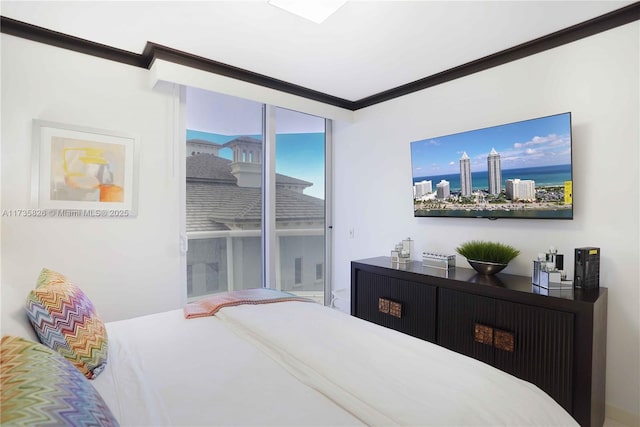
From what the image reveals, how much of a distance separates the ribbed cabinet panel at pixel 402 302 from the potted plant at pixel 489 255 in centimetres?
39

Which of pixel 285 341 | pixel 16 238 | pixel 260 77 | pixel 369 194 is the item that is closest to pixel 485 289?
pixel 285 341

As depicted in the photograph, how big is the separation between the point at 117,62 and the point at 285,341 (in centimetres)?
247

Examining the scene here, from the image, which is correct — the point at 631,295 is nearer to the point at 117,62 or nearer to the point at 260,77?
the point at 260,77

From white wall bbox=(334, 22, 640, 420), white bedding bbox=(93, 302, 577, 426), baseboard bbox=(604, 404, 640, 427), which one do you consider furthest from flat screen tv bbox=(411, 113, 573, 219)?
white bedding bbox=(93, 302, 577, 426)

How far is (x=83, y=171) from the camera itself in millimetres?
2406

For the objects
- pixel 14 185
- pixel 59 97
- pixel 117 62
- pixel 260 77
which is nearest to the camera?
pixel 14 185

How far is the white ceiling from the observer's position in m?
2.01

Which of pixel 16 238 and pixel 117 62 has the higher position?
pixel 117 62

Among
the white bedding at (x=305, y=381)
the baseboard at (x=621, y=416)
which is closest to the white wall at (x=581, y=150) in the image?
the baseboard at (x=621, y=416)

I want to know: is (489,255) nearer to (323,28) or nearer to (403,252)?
(403,252)

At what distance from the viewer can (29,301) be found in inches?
49.4

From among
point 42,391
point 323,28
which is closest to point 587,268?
point 323,28

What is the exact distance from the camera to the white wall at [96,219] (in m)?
2.19

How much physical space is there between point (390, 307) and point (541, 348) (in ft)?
3.47
